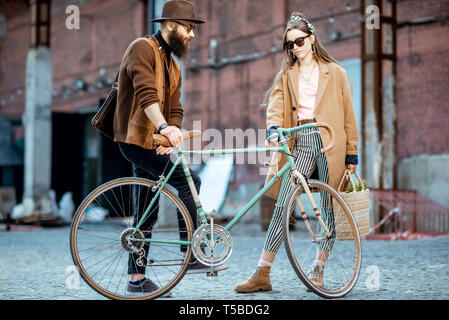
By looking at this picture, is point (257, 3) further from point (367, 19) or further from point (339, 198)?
point (339, 198)

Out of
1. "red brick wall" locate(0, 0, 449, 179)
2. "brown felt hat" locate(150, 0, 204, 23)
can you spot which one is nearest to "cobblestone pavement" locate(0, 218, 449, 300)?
"brown felt hat" locate(150, 0, 204, 23)

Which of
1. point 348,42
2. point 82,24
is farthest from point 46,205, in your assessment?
point 82,24

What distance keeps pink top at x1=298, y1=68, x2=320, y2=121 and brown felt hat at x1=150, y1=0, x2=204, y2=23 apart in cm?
87

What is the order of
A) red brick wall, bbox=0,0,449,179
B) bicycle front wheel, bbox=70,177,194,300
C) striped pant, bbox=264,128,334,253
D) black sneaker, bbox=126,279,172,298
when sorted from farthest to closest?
red brick wall, bbox=0,0,449,179 < striped pant, bbox=264,128,334,253 < black sneaker, bbox=126,279,172,298 < bicycle front wheel, bbox=70,177,194,300

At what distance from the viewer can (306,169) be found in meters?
4.49

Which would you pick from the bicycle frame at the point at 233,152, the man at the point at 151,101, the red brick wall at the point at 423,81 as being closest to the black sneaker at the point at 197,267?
the man at the point at 151,101

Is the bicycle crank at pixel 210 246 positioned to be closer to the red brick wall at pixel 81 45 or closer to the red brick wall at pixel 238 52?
the red brick wall at pixel 238 52

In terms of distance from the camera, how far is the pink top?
4547 millimetres

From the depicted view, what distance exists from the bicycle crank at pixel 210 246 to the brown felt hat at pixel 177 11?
1.33 metres

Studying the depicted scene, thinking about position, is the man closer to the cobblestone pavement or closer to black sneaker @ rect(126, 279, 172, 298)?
black sneaker @ rect(126, 279, 172, 298)

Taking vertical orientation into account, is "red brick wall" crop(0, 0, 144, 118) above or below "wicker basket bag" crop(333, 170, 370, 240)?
above

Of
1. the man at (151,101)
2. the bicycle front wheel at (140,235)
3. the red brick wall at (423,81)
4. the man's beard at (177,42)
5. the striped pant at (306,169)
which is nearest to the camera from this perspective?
the bicycle front wheel at (140,235)

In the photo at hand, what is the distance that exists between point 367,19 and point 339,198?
6961 millimetres

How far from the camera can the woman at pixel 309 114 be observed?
4.46 m
